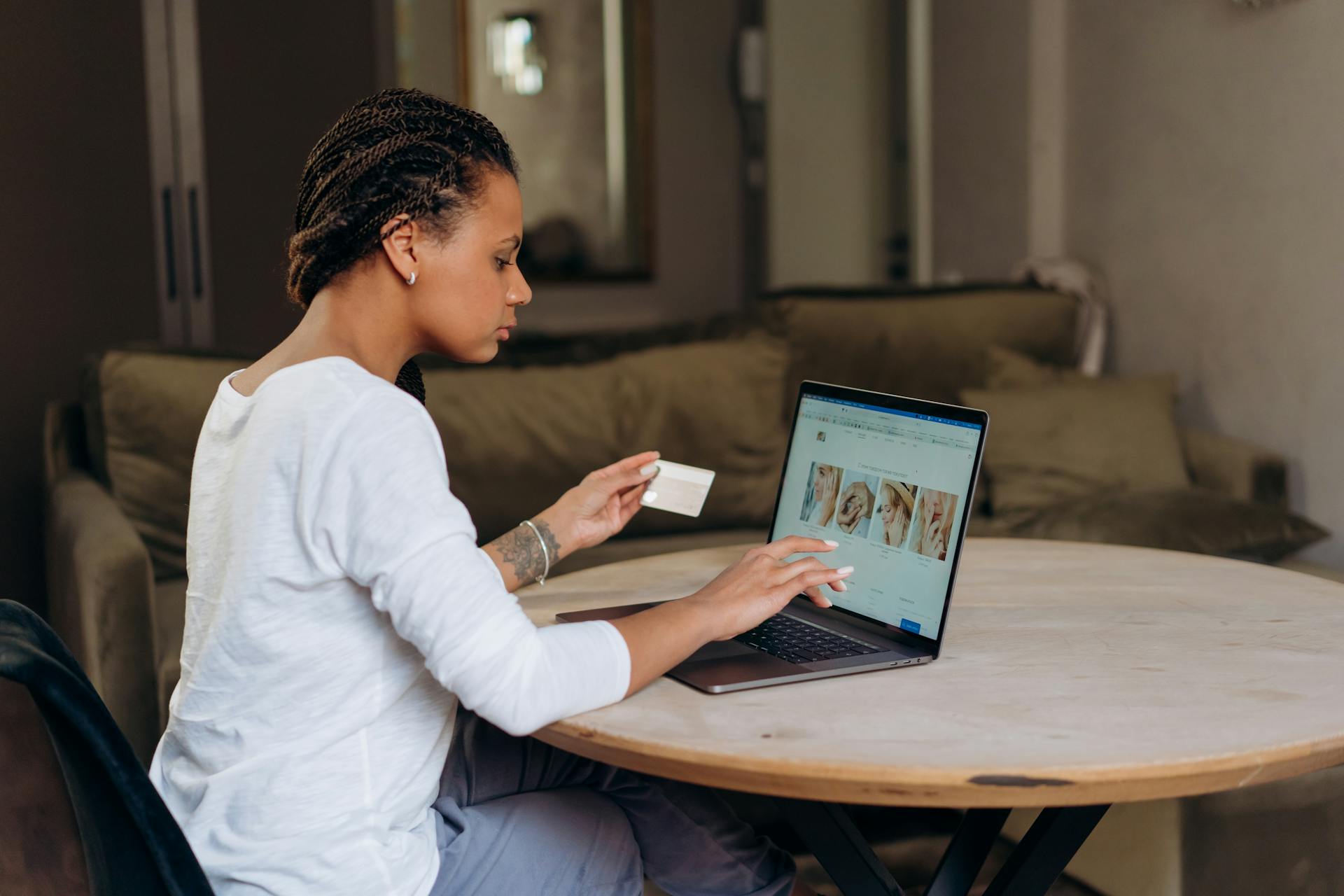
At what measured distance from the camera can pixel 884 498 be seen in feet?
4.25

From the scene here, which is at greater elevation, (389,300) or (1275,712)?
(389,300)

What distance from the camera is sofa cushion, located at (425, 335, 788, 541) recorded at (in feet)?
8.64

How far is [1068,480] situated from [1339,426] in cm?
56

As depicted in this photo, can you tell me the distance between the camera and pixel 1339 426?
2629 mm

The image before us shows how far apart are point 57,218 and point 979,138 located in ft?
8.99

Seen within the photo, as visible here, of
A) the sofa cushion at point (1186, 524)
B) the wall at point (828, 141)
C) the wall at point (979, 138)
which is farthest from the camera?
the wall at point (828, 141)

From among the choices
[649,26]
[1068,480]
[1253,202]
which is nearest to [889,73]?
[649,26]

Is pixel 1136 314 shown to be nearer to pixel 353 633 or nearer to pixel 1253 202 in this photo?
pixel 1253 202

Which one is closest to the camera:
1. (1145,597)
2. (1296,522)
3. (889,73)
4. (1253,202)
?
(1145,597)

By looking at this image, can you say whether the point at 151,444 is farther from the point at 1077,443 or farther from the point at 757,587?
the point at 1077,443

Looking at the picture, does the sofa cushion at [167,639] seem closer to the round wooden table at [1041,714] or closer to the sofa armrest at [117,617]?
the sofa armrest at [117,617]

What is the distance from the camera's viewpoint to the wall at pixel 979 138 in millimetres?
3770

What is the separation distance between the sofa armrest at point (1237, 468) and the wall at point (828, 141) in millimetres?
2526

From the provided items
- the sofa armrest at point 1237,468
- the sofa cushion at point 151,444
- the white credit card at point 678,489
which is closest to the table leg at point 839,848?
the white credit card at point 678,489
